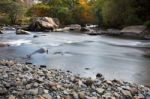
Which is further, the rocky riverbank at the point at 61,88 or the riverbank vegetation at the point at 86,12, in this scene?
the riverbank vegetation at the point at 86,12

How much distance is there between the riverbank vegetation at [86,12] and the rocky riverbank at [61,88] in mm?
34295

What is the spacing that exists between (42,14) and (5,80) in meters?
64.9

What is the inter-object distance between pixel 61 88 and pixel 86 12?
198 feet

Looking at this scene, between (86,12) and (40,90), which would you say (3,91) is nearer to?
(40,90)

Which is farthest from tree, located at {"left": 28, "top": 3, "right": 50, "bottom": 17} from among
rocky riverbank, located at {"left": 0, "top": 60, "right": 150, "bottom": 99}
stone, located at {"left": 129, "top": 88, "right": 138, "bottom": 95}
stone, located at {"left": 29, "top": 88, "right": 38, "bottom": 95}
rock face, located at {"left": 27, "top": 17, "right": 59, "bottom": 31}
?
stone, located at {"left": 29, "top": 88, "right": 38, "bottom": 95}

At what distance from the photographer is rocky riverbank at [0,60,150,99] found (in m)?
10.1

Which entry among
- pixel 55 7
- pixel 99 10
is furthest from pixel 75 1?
pixel 99 10

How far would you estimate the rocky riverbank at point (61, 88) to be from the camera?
10070 millimetres

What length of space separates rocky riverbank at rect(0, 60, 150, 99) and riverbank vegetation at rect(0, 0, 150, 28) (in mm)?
34295

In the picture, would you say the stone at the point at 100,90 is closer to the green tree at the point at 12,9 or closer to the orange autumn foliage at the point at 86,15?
the green tree at the point at 12,9

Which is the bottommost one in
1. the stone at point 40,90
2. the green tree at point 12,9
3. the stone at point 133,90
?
the stone at point 133,90

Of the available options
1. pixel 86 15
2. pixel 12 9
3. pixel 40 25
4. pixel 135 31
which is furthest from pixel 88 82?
pixel 86 15

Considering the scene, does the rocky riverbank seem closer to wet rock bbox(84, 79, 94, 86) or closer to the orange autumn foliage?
wet rock bbox(84, 79, 94, 86)

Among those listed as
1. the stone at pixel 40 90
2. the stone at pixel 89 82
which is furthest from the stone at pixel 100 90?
the stone at pixel 40 90
